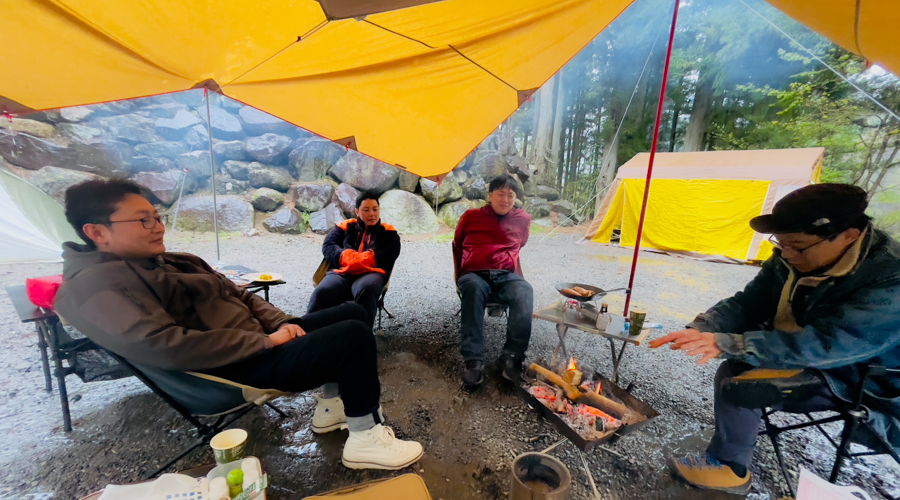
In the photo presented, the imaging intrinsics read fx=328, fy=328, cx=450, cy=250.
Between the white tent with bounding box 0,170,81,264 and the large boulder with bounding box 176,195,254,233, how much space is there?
4.25 metres

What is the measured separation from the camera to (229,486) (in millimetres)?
1197

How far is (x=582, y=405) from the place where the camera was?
192cm

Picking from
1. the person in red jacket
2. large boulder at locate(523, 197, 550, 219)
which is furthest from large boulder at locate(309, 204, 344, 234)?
large boulder at locate(523, 197, 550, 219)

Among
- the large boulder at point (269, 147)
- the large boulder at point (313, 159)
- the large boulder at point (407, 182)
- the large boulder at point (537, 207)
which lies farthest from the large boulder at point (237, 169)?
the large boulder at point (537, 207)

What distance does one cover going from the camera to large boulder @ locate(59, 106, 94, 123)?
9.46 meters

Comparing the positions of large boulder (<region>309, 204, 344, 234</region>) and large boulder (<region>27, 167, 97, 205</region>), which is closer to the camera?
large boulder (<region>27, 167, 97, 205</region>)

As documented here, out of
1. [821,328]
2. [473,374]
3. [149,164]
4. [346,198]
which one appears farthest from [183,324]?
[149,164]

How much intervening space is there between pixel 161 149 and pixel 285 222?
5.49 meters

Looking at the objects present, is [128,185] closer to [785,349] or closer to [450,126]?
[450,126]

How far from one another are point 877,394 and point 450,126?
3.54m

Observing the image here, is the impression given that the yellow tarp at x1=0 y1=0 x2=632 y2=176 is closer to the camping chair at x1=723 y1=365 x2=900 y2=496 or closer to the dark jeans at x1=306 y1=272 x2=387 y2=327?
the dark jeans at x1=306 y1=272 x2=387 y2=327

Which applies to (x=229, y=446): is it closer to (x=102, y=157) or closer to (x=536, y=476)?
(x=536, y=476)

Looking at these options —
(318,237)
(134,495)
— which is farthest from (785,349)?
(318,237)

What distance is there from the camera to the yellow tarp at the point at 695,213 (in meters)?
7.20
